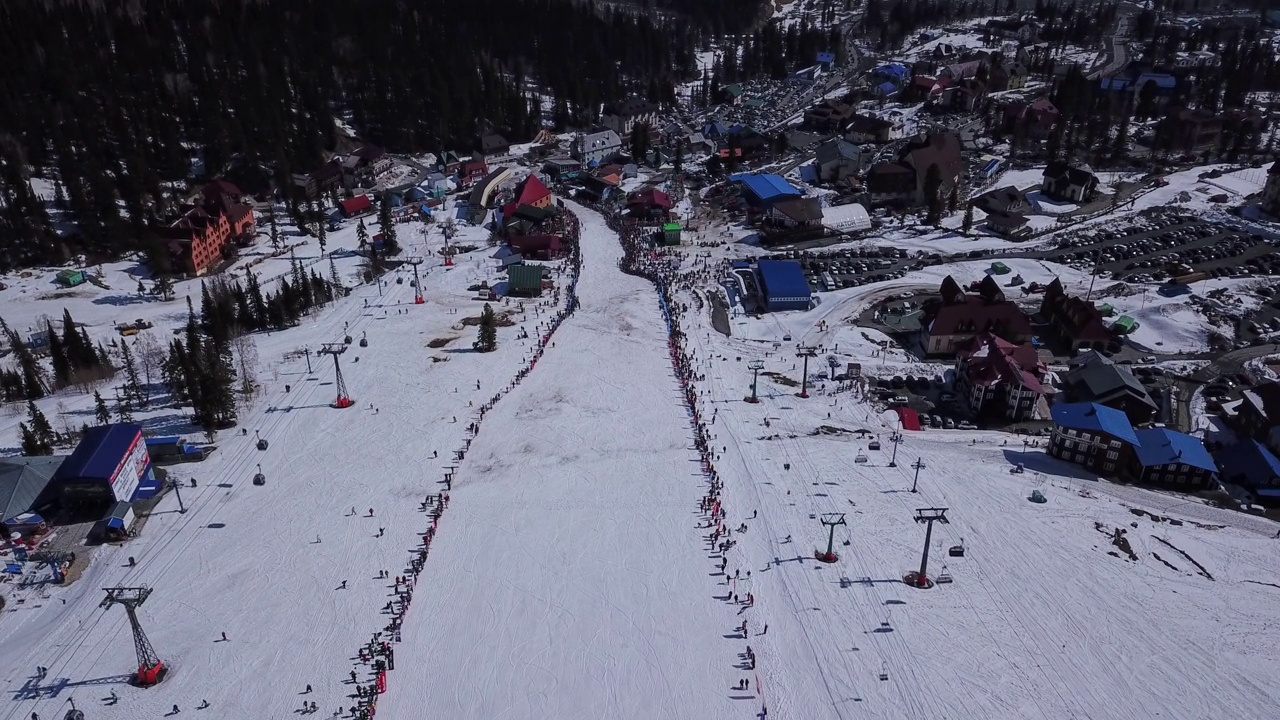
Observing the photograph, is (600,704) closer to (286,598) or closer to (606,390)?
(286,598)

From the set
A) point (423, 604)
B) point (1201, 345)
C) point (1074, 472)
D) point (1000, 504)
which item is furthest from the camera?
point (1201, 345)

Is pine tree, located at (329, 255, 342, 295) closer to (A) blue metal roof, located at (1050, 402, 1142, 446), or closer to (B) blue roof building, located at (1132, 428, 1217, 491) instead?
(A) blue metal roof, located at (1050, 402, 1142, 446)

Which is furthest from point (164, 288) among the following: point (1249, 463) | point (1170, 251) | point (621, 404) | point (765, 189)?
point (1170, 251)

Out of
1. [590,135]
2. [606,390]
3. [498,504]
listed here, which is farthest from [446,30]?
[498,504]

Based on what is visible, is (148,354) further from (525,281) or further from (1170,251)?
(1170,251)

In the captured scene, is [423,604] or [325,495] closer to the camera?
[423,604]

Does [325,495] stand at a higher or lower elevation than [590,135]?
lower

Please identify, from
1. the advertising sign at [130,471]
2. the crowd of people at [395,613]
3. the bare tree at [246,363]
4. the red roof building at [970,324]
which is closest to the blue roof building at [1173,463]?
the red roof building at [970,324]

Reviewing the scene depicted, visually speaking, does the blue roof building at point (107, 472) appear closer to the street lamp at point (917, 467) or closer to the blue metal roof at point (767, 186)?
the street lamp at point (917, 467)
